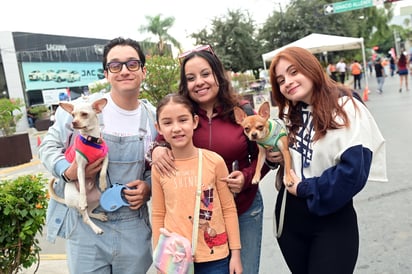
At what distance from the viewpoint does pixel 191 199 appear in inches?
80.7

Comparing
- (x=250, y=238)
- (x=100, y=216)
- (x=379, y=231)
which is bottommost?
(x=379, y=231)

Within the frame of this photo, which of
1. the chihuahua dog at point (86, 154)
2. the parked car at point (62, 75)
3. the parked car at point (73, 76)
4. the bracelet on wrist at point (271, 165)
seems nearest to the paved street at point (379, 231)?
the bracelet on wrist at point (271, 165)

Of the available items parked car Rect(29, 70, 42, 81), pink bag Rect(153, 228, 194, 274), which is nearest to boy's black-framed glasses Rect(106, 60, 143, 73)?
pink bag Rect(153, 228, 194, 274)

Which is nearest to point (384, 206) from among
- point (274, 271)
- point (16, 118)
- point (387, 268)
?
point (387, 268)

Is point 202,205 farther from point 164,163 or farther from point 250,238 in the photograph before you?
point 250,238

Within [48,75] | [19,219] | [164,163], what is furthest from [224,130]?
[48,75]

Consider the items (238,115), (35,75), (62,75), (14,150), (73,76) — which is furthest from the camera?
(73,76)

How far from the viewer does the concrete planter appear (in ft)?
39.4

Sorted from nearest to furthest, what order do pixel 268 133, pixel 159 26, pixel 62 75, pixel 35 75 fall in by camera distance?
1. pixel 268 133
2. pixel 35 75
3. pixel 62 75
4. pixel 159 26

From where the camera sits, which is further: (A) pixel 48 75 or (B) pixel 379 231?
(A) pixel 48 75

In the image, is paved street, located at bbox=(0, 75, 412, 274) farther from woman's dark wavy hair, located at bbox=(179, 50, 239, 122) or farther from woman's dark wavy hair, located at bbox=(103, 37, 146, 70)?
woman's dark wavy hair, located at bbox=(103, 37, 146, 70)

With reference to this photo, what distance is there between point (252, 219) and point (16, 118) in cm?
1256

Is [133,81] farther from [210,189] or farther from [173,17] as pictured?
[173,17]

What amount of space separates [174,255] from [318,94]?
3.73 feet
